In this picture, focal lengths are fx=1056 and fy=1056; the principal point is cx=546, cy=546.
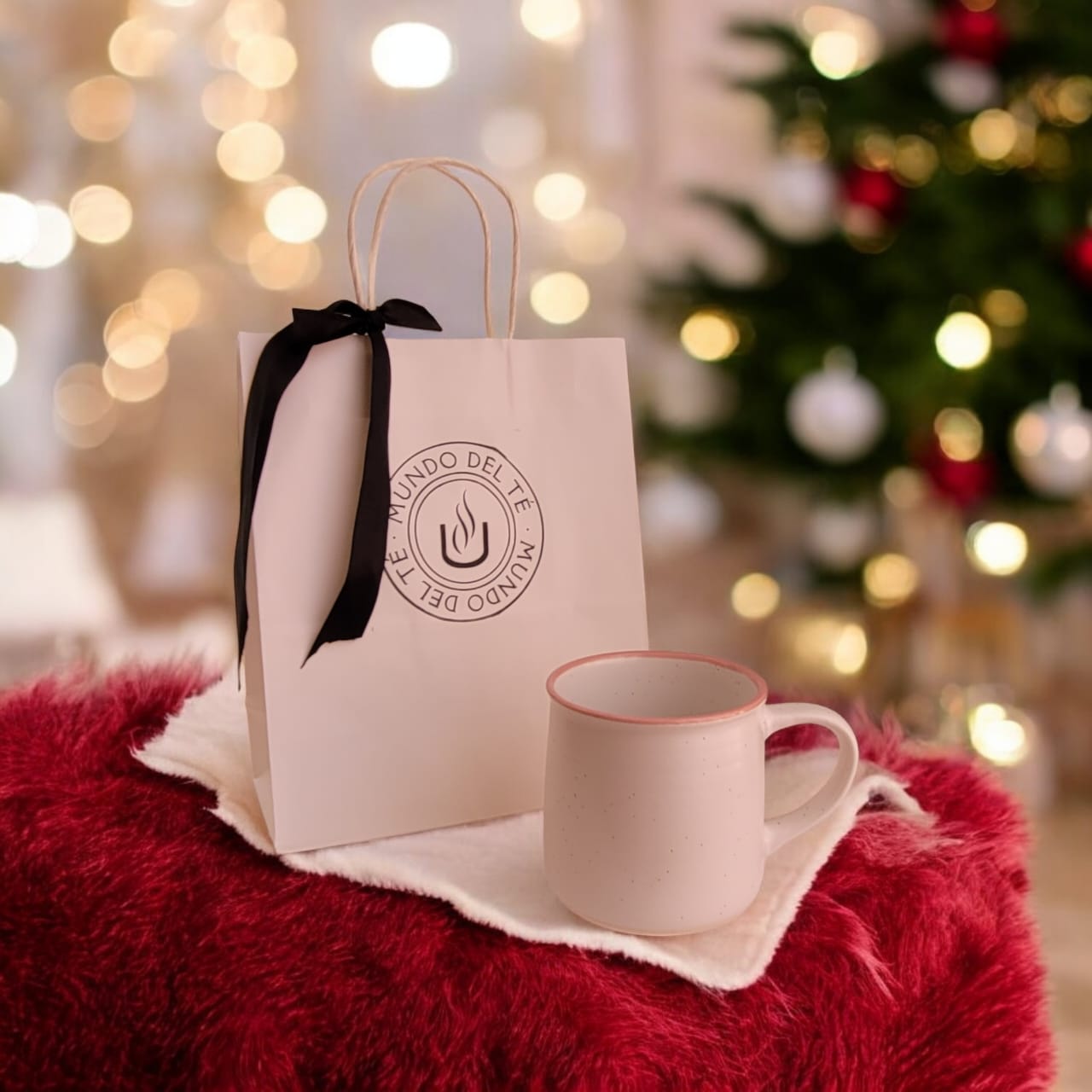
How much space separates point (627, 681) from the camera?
1.88 ft

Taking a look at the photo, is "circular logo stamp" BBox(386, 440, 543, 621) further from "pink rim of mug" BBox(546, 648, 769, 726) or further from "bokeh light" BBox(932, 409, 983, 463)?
"bokeh light" BBox(932, 409, 983, 463)

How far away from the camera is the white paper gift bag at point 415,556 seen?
55cm

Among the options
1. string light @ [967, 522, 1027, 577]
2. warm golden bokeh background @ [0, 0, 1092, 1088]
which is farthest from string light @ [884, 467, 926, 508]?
string light @ [967, 522, 1027, 577]

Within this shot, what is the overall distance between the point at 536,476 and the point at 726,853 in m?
0.24

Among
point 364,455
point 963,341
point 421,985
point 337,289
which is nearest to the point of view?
point 421,985

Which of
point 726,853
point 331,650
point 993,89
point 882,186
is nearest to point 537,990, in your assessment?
point 726,853

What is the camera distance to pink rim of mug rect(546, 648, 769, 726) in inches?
18.5

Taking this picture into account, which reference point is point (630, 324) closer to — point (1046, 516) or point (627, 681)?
point (1046, 516)

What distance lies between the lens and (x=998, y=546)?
4.98 feet

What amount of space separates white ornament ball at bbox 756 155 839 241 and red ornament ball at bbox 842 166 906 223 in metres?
0.03

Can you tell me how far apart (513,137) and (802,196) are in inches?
20.1

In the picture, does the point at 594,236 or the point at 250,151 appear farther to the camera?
the point at 594,236

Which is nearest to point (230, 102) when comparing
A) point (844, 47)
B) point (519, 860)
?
point (844, 47)

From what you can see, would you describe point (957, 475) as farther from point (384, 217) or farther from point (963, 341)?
point (384, 217)
